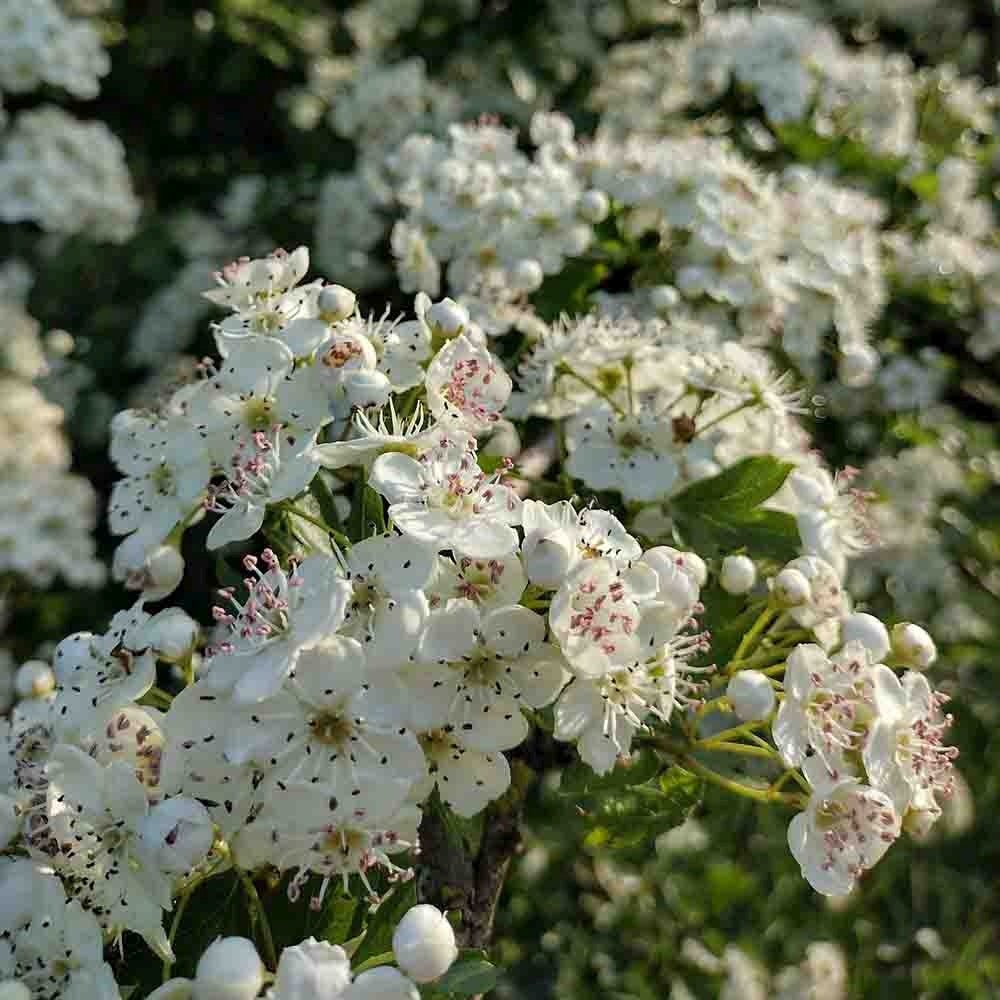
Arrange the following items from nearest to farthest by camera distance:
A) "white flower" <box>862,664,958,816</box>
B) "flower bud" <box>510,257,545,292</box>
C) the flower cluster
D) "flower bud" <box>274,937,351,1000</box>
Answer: "flower bud" <box>274,937,351,1000</box> → the flower cluster → "white flower" <box>862,664,958,816</box> → "flower bud" <box>510,257,545,292</box>

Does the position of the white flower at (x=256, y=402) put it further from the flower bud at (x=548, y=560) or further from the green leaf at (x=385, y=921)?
the green leaf at (x=385, y=921)

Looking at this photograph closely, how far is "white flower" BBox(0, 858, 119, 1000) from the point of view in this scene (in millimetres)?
869

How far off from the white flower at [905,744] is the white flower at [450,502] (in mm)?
339

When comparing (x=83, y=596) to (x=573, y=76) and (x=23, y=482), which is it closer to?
(x=23, y=482)

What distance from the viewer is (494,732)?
0.92 meters

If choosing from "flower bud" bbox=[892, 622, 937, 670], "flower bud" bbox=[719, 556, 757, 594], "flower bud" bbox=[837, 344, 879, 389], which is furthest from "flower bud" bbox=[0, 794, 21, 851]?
"flower bud" bbox=[837, 344, 879, 389]

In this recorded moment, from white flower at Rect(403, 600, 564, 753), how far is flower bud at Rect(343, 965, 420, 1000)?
0.17 meters

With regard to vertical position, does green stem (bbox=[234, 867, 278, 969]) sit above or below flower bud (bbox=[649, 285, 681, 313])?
below

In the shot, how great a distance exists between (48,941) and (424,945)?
0.96 feet

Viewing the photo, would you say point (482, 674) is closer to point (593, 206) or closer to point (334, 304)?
point (334, 304)

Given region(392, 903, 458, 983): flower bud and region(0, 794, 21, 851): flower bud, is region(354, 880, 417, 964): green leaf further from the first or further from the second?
region(0, 794, 21, 851): flower bud

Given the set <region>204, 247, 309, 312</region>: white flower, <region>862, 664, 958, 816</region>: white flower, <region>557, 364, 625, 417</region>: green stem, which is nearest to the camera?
<region>862, 664, 958, 816</region>: white flower

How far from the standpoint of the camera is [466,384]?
3.56ft

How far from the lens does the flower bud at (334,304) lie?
1118 mm
